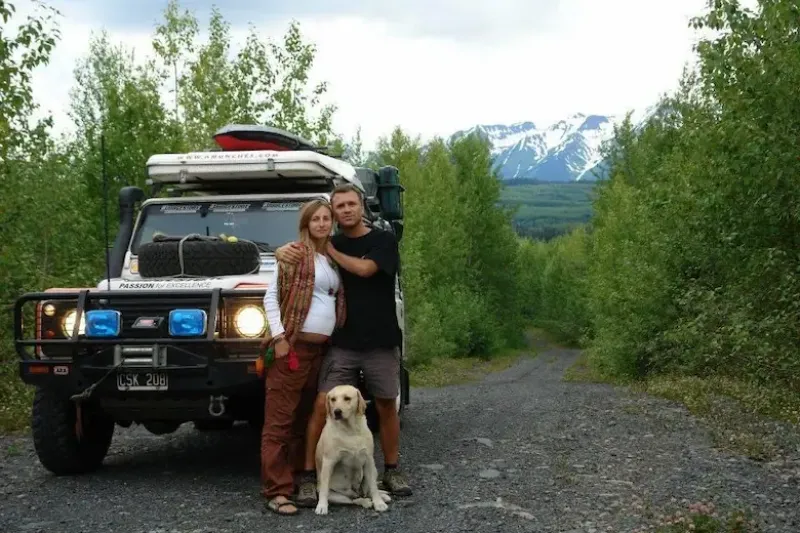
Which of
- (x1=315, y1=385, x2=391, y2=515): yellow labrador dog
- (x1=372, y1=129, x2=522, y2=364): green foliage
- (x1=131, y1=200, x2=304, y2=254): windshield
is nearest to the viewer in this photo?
(x1=315, y1=385, x2=391, y2=515): yellow labrador dog

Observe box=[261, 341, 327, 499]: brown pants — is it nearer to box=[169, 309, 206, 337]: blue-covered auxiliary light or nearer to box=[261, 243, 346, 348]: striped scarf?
box=[261, 243, 346, 348]: striped scarf

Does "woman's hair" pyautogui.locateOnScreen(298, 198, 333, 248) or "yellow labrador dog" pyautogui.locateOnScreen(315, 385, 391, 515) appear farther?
"woman's hair" pyautogui.locateOnScreen(298, 198, 333, 248)

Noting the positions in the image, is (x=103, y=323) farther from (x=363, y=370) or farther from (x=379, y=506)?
(x=379, y=506)

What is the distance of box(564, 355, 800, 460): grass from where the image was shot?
350 inches

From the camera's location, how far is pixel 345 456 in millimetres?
6047

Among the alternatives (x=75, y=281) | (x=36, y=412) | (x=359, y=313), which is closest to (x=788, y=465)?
(x=359, y=313)

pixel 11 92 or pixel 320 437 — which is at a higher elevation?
pixel 11 92

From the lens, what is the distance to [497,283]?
5028 centimetres

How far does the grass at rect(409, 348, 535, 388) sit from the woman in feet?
65.0

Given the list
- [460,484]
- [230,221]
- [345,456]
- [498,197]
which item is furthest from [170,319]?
[498,197]

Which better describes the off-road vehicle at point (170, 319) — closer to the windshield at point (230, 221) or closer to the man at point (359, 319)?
the windshield at point (230, 221)

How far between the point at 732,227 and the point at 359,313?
28.1 feet

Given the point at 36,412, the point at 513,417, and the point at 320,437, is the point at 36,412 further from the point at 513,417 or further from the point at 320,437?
the point at 513,417

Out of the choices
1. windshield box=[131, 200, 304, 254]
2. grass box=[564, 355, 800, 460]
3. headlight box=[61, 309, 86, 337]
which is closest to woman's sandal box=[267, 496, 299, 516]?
headlight box=[61, 309, 86, 337]
